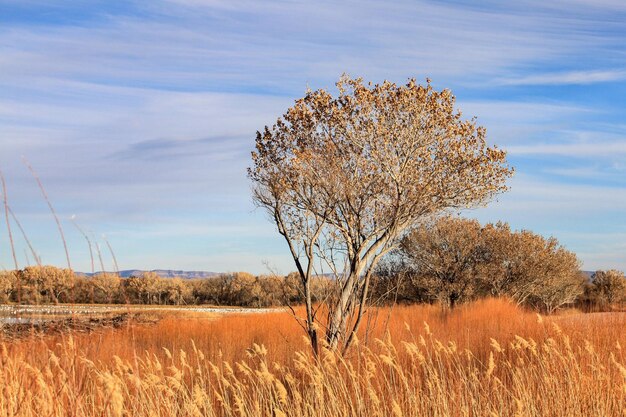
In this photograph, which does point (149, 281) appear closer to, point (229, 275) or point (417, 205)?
point (229, 275)

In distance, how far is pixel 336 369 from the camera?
932 centimetres

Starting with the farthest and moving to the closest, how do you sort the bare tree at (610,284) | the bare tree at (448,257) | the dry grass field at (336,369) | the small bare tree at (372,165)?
the bare tree at (610,284), the bare tree at (448,257), the small bare tree at (372,165), the dry grass field at (336,369)

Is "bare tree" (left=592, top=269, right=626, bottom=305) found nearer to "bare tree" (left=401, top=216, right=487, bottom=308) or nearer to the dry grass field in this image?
"bare tree" (left=401, top=216, right=487, bottom=308)

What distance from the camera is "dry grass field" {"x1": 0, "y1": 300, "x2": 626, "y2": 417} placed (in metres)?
6.34

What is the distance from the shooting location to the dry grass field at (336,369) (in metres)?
6.34

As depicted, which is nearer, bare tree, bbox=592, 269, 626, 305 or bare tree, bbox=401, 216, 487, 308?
bare tree, bbox=401, 216, 487, 308

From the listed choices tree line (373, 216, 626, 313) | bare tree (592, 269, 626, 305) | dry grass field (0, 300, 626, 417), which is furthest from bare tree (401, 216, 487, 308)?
bare tree (592, 269, 626, 305)

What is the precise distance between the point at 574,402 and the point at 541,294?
3205 centimetres

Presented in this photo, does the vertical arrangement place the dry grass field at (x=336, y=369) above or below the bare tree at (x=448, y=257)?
below

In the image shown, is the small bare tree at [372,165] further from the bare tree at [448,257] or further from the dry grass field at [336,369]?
the bare tree at [448,257]

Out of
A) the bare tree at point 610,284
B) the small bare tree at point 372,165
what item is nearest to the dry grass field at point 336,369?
the small bare tree at point 372,165

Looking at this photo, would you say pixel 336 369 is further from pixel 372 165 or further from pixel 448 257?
pixel 448 257

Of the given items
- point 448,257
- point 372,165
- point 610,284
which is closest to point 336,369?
point 372,165

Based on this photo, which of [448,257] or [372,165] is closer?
[372,165]
